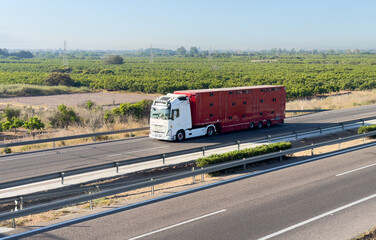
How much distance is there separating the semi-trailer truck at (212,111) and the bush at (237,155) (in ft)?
25.4

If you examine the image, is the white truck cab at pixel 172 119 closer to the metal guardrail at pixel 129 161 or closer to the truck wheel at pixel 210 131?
the truck wheel at pixel 210 131

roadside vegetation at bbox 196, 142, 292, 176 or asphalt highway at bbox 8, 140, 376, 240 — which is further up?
roadside vegetation at bbox 196, 142, 292, 176

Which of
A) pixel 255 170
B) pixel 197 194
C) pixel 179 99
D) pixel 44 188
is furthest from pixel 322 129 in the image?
pixel 44 188

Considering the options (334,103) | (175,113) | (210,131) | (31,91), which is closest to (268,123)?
(210,131)

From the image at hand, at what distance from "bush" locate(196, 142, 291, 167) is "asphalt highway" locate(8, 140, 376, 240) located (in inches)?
87.7

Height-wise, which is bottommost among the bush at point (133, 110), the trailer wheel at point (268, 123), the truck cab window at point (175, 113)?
the trailer wheel at point (268, 123)

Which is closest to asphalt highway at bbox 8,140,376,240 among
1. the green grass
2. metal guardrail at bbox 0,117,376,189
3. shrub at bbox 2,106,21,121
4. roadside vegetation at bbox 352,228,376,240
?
roadside vegetation at bbox 352,228,376,240

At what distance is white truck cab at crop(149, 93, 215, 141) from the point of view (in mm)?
25078

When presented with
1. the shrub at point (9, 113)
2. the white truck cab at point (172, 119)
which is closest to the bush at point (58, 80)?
the shrub at point (9, 113)

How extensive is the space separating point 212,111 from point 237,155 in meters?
9.38

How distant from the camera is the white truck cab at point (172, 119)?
25078 mm

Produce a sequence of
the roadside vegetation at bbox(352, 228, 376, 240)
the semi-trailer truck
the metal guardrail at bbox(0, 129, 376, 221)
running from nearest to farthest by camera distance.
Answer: the roadside vegetation at bbox(352, 228, 376, 240), the metal guardrail at bbox(0, 129, 376, 221), the semi-trailer truck

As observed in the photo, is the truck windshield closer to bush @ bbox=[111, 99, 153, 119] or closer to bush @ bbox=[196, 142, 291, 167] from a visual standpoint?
bush @ bbox=[196, 142, 291, 167]

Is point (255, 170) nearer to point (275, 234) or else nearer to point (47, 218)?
point (275, 234)
